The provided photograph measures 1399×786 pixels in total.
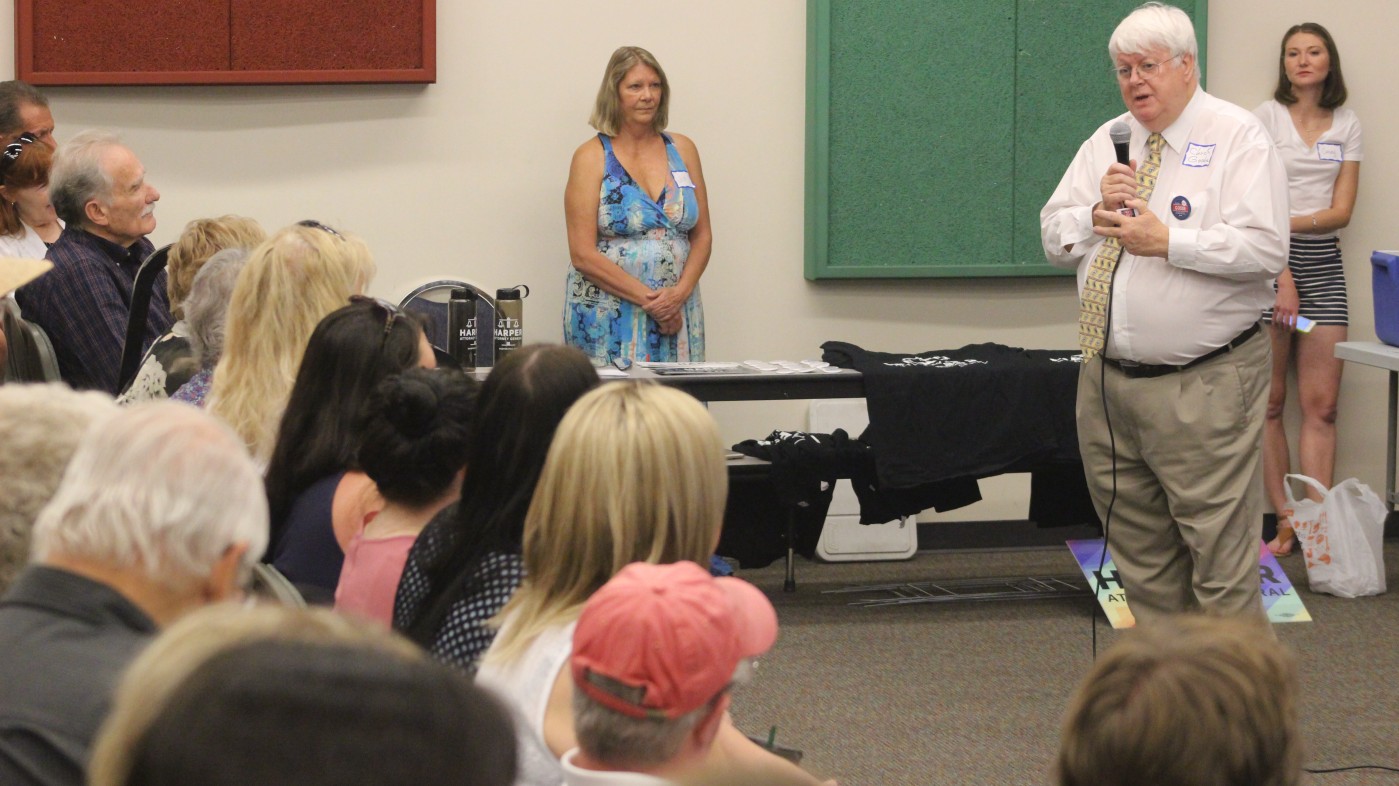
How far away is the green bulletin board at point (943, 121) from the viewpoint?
5715 mm

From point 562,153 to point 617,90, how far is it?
→ 0.46m

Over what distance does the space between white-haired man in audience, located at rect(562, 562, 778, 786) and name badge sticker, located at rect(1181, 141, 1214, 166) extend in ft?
8.04

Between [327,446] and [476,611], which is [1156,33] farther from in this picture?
[476,611]

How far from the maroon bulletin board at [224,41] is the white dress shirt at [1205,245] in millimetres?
2873

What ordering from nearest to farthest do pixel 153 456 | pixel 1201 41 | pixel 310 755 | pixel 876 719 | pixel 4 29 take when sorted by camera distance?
pixel 310 755 < pixel 153 456 < pixel 876 719 < pixel 4 29 < pixel 1201 41

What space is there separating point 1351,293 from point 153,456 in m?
5.61

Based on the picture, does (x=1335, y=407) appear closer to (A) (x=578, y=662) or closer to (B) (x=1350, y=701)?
(B) (x=1350, y=701)

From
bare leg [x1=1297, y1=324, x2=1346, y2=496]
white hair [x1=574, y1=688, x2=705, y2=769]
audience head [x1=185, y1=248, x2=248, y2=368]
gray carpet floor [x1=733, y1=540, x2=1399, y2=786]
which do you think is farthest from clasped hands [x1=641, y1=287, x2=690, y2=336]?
white hair [x1=574, y1=688, x2=705, y2=769]

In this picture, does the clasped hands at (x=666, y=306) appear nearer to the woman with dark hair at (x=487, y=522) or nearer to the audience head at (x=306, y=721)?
the woman with dark hair at (x=487, y=522)

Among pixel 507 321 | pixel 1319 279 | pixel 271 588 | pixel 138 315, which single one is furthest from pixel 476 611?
pixel 1319 279

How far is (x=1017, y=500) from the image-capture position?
610 cm

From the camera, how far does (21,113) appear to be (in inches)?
172

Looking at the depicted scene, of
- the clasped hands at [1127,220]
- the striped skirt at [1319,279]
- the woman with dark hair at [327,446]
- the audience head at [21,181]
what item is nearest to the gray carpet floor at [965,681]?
the striped skirt at [1319,279]

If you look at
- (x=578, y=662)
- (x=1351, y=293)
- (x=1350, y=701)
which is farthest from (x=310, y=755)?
(x=1351, y=293)
